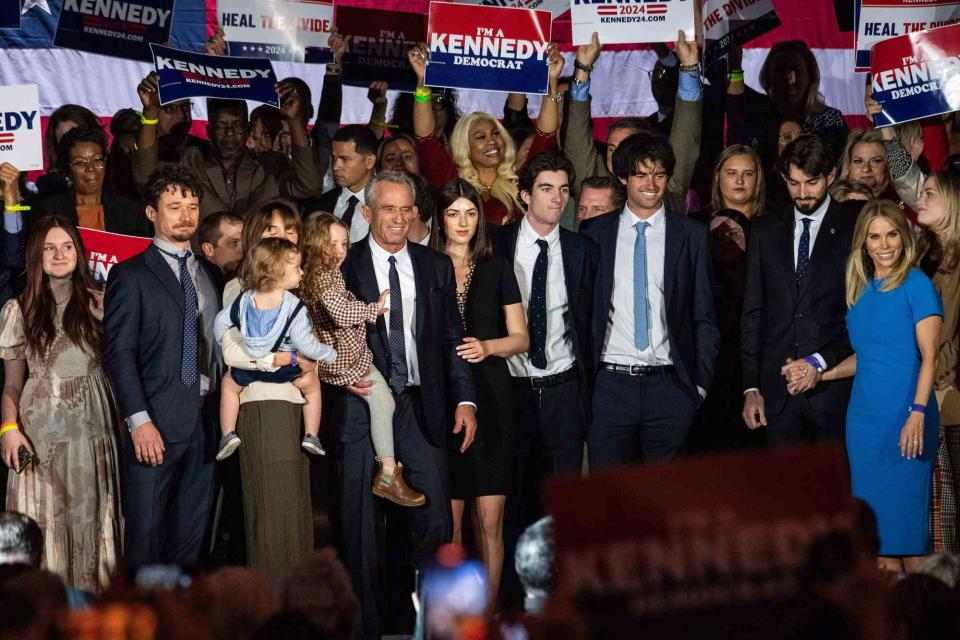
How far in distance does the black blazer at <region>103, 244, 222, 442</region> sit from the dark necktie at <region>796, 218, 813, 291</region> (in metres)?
2.80

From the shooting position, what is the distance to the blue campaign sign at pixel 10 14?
786 cm

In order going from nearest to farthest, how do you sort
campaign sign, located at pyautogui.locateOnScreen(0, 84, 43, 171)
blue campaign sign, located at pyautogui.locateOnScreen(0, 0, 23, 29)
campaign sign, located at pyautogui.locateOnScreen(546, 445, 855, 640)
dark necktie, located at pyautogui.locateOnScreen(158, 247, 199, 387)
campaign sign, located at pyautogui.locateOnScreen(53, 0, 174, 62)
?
campaign sign, located at pyautogui.locateOnScreen(546, 445, 855, 640) → dark necktie, located at pyautogui.locateOnScreen(158, 247, 199, 387) → campaign sign, located at pyautogui.locateOnScreen(0, 84, 43, 171) → blue campaign sign, located at pyautogui.locateOnScreen(0, 0, 23, 29) → campaign sign, located at pyautogui.locateOnScreen(53, 0, 174, 62)

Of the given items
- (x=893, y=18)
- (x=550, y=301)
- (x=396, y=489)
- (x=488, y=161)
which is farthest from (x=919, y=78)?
(x=396, y=489)

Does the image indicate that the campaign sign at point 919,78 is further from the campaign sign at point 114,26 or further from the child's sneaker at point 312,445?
the campaign sign at point 114,26

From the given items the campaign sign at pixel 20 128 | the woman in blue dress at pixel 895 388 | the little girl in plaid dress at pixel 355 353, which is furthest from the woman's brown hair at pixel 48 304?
the woman in blue dress at pixel 895 388

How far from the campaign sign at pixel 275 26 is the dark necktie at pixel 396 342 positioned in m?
3.05

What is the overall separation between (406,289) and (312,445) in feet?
2.74

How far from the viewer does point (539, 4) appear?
9250 millimetres

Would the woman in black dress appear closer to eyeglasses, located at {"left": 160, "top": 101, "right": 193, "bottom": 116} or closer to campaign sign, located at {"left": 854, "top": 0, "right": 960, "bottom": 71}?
eyeglasses, located at {"left": 160, "top": 101, "right": 193, "bottom": 116}

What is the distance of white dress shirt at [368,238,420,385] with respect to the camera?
6.01 meters

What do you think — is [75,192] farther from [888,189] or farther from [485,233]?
[888,189]

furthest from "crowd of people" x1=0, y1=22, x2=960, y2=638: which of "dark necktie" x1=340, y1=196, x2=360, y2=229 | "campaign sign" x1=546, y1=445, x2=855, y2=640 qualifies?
"campaign sign" x1=546, y1=445, x2=855, y2=640

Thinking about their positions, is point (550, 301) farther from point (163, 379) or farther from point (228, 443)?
point (163, 379)

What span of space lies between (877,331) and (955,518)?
118cm
